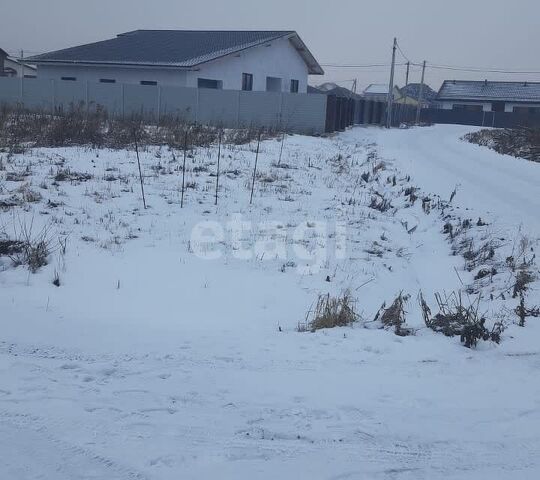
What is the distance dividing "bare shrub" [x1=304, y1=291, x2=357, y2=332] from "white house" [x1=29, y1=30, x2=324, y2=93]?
24770 mm

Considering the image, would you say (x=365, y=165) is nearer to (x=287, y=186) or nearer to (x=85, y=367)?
(x=287, y=186)

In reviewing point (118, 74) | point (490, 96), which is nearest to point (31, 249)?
point (118, 74)

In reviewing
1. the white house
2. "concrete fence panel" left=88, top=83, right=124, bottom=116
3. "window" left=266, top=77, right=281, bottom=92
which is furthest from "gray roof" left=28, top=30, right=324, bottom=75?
"concrete fence panel" left=88, top=83, right=124, bottom=116

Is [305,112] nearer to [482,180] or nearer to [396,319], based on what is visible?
[482,180]

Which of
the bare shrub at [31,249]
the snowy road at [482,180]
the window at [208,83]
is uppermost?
the window at [208,83]

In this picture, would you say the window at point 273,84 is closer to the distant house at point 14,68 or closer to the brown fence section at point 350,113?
the brown fence section at point 350,113

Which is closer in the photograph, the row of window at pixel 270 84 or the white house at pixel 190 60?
the white house at pixel 190 60

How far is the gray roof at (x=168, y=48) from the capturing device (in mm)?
29531

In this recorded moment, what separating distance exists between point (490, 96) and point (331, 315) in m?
68.5

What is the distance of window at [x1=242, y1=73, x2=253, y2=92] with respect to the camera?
32.5 meters

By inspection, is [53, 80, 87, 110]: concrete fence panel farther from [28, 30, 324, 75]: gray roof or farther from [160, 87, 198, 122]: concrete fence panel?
[160, 87, 198, 122]: concrete fence panel

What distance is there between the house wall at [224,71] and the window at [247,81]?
23 cm

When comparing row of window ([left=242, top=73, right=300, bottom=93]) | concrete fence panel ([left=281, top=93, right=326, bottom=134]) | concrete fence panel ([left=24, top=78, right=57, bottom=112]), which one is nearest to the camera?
concrete fence panel ([left=281, top=93, right=326, bottom=134])

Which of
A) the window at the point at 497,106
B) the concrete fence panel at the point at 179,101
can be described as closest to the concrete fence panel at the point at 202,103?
the concrete fence panel at the point at 179,101
